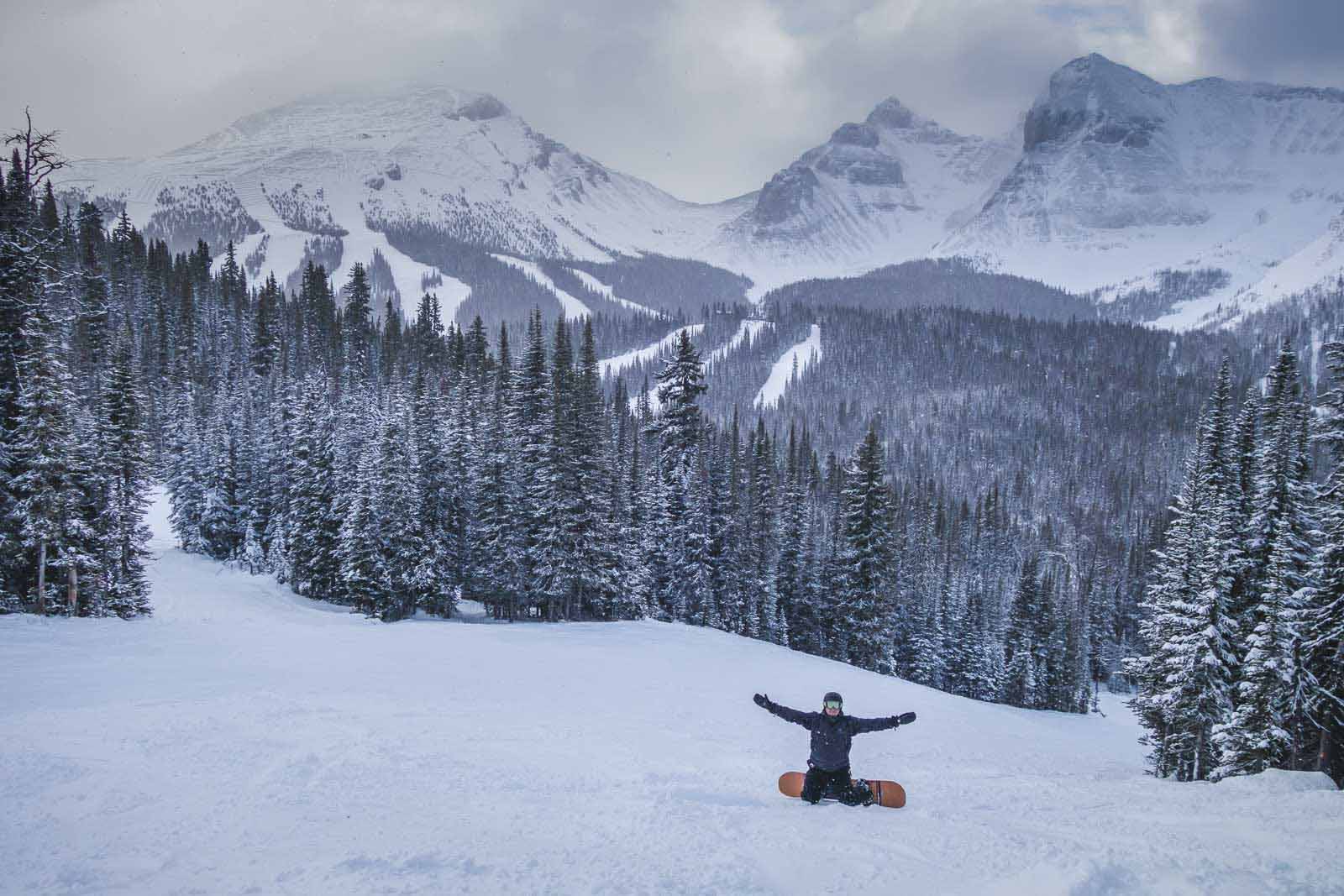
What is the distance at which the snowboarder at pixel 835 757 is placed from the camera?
9.65m

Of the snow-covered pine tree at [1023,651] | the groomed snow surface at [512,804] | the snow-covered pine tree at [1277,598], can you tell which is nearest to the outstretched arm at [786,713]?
the groomed snow surface at [512,804]

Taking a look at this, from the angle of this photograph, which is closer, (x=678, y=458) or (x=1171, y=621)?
(x=1171, y=621)

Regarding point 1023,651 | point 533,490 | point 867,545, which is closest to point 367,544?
point 533,490

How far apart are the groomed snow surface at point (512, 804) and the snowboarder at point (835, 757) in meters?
0.30

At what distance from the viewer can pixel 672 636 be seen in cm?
3164

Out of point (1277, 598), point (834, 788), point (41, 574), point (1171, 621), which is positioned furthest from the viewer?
point (1171, 621)

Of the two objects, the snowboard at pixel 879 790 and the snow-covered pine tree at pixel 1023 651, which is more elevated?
the snowboard at pixel 879 790

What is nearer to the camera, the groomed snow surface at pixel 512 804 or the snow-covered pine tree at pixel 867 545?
the groomed snow surface at pixel 512 804

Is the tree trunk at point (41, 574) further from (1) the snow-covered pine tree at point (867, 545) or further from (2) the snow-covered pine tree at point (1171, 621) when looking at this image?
(2) the snow-covered pine tree at point (1171, 621)

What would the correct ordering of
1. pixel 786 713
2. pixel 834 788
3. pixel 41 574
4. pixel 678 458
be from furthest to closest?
1. pixel 678 458
2. pixel 41 574
3. pixel 786 713
4. pixel 834 788

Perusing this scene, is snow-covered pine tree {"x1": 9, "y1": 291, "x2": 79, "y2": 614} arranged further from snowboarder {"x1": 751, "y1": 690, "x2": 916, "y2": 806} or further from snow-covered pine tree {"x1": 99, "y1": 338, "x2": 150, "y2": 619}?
snowboarder {"x1": 751, "y1": 690, "x2": 916, "y2": 806}

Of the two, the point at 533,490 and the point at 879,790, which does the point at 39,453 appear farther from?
the point at 879,790

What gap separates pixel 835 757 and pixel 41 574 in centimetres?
2623

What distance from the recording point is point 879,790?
382 inches
